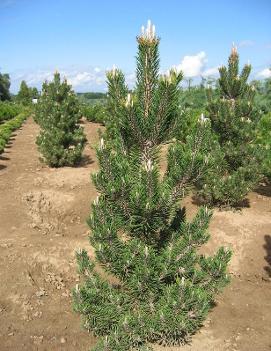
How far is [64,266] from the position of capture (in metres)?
9.53

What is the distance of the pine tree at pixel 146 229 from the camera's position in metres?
4.93

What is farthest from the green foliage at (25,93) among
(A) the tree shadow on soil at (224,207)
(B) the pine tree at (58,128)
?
(A) the tree shadow on soil at (224,207)

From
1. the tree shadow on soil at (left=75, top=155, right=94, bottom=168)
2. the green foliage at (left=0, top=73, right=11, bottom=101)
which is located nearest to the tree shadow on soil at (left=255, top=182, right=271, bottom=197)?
the tree shadow on soil at (left=75, top=155, right=94, bottom=168)

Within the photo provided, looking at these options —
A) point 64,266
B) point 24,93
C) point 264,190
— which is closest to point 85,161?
point 264,190

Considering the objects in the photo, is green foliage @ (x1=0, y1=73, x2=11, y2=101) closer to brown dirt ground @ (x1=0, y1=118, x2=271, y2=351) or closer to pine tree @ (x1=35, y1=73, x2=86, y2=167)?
pine tree @ (x1=35, y1=73, x2=86, y2=167)

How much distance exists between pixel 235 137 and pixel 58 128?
8496mm

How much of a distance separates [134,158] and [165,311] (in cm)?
218

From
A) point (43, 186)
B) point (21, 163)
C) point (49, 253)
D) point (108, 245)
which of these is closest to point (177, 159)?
point (108, 245)

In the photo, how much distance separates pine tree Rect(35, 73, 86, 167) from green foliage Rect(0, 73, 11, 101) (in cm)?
7434

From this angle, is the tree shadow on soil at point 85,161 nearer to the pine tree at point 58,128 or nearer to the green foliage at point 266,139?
the pine tree at point 58,128

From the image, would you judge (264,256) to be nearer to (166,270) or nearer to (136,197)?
(166,270)

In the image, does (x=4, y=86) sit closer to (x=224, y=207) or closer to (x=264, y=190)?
(x=264, y=190)

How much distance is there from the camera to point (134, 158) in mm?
5445

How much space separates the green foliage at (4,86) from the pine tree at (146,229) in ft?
288
